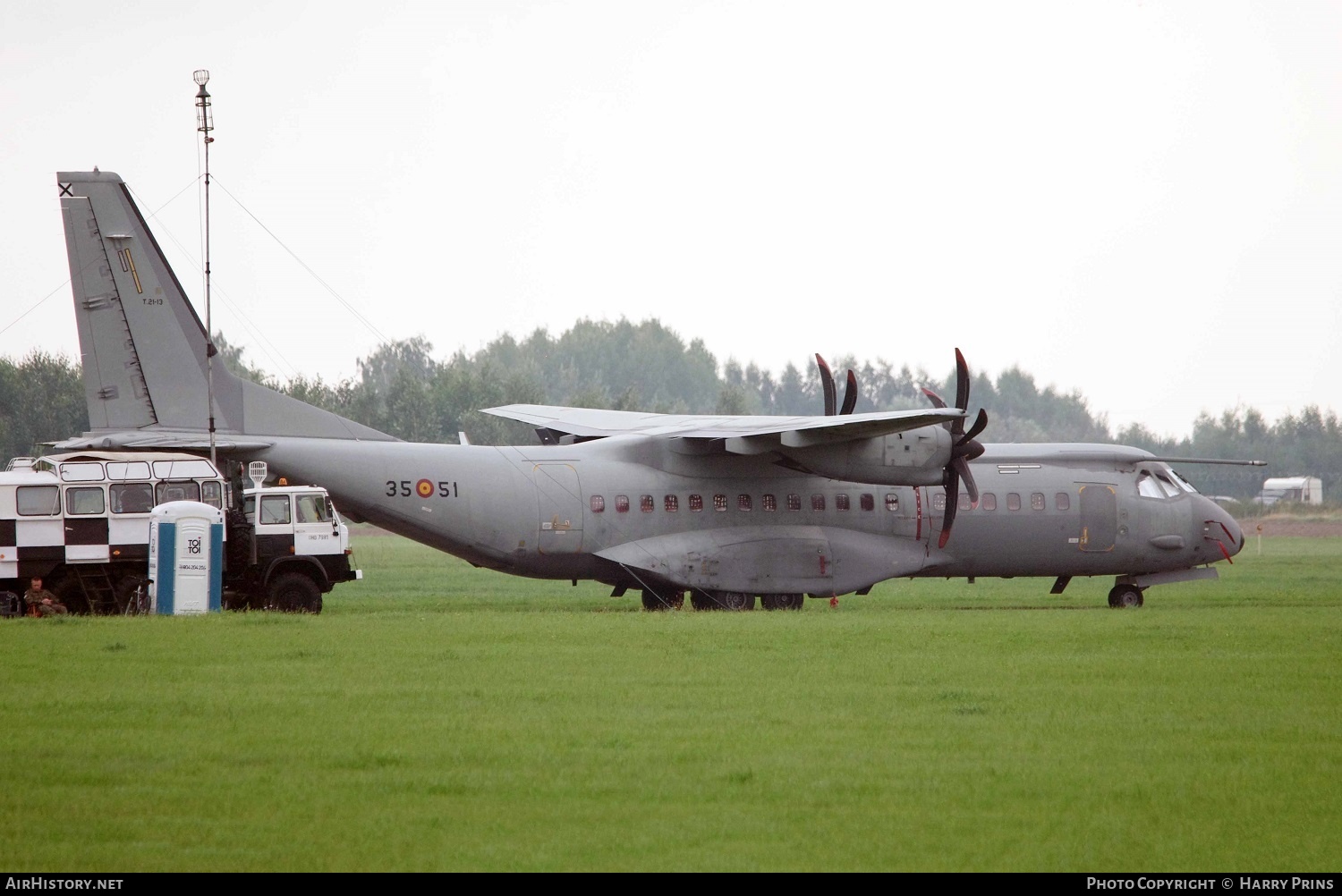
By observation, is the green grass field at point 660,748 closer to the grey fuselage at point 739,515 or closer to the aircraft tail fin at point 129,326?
the aircraft tail fin at point 129,326

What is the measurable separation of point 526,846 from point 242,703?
18.6 ft

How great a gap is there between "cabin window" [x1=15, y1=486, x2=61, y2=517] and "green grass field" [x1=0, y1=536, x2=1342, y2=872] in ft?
7.16

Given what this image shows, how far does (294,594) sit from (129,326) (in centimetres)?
532

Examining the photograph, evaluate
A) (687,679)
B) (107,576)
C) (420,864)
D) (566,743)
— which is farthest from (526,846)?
(107,576)

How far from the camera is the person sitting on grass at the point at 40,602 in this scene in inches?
858

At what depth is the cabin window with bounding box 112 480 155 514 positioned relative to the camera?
2261cm

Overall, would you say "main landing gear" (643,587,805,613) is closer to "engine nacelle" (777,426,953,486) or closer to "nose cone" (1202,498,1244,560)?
"engine nacelle" (777,426,953,486)

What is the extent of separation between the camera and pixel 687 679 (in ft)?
51.3

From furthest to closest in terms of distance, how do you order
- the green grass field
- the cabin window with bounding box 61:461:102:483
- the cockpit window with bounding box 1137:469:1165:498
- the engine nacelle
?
1. the cockpit window with bounding box 1137:469:1165:498
2. the engine nacelle
3. the cabin window with bounding box 61:461:102:483
4. the green grass field

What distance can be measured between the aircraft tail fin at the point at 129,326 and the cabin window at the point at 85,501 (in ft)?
Result: 5.51

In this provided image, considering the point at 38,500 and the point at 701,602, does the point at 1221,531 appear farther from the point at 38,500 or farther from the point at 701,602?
the point at 38,500

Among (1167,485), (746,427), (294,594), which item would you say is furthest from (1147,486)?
(294,594)

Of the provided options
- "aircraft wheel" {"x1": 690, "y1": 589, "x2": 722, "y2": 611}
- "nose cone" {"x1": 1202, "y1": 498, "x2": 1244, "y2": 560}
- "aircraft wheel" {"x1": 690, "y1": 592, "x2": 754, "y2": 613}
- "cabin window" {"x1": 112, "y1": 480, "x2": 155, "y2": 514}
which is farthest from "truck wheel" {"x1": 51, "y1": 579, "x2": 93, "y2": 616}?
"nose cone" {"x1": 1202, "y1": 498, "x2": 1244, "y2": 560}
